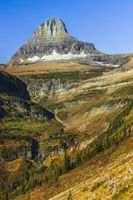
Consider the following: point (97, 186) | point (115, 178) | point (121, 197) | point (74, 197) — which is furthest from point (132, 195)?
point (74, 197)

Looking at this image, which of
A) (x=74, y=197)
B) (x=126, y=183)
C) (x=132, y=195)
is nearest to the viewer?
(x=132, y=195)

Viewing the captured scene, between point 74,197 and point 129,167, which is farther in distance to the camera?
point 74,197

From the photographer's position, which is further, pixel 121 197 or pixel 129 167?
pixel 129 167

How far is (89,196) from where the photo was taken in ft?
477

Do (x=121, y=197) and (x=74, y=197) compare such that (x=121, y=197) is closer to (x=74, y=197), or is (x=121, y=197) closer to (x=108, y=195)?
(x=108, y=195)

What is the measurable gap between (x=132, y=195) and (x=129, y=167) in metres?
28.4

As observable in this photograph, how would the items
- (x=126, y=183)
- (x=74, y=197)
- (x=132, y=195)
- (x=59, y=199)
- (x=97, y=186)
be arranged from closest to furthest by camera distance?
(x=132, y=195), (x=126, y=183), (x=97, y=186), (x=74, y=197), (x=59, y=199)

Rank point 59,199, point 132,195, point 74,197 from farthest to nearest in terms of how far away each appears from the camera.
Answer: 1. point 59,199
2. point 74,197
3. point 132,195

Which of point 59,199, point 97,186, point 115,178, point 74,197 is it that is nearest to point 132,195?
point 115,178

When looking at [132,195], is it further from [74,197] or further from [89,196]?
[74,197]

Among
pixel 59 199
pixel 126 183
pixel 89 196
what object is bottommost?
pixel 59 199

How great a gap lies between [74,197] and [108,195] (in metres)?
35.0

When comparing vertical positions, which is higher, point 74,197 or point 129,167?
point 129,167

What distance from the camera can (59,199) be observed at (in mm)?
188250
